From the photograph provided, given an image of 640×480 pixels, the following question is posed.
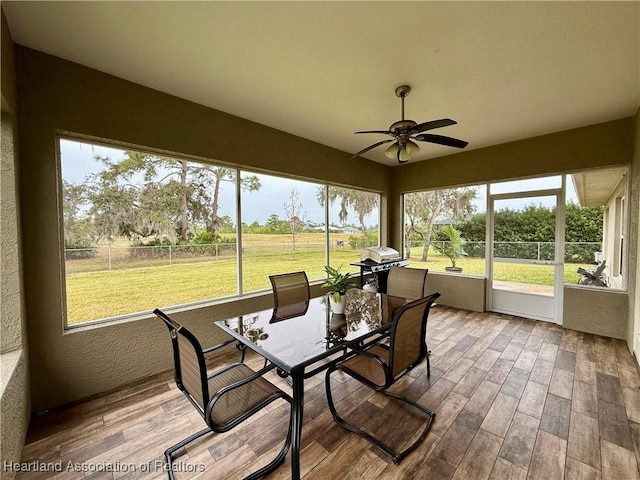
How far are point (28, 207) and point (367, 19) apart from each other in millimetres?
2718

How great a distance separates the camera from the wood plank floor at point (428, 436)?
1.47m

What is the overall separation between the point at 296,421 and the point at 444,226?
4311 mm

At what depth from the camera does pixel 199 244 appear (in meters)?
3.04

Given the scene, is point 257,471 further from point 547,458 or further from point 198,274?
point 198,274

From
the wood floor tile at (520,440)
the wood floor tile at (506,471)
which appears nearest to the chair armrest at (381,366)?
the wood floor tile at (506,471)

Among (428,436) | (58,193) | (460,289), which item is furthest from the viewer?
(460,289)

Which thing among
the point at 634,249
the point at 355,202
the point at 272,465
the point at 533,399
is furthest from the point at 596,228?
the point at 272,465

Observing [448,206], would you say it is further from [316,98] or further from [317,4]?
[317,4]

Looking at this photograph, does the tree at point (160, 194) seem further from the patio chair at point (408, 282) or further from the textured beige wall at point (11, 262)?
the patio chair at point (408, 282)

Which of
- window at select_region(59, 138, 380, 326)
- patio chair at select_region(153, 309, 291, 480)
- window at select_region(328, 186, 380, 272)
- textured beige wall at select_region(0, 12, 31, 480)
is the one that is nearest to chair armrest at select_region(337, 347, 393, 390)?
patio chair at select_region(153, 309, 291, 480)

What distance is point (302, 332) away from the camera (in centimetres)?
179

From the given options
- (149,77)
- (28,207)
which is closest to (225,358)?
A: (28,207)

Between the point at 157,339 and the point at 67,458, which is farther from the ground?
the point at 157,339

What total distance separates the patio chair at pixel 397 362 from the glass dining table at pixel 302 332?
0.49ft
